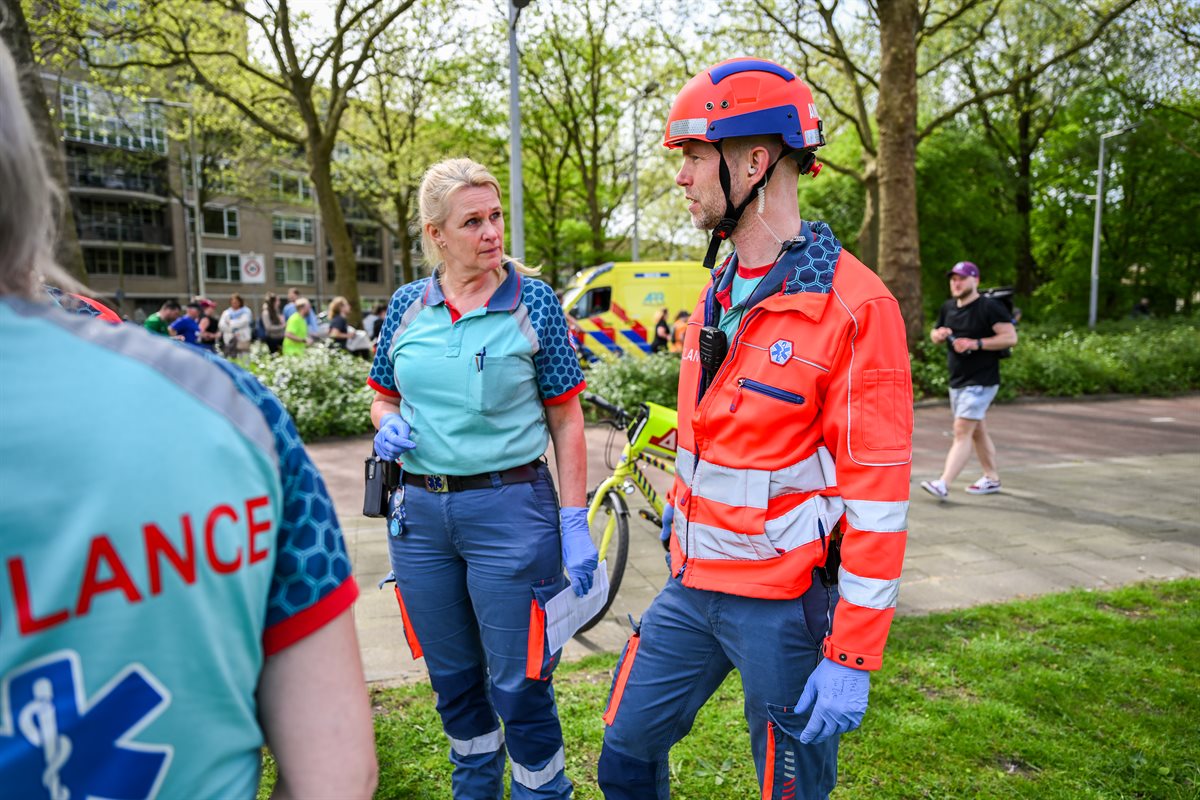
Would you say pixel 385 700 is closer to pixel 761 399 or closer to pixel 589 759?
pixel 589 759

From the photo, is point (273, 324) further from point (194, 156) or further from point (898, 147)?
point (194, 156)

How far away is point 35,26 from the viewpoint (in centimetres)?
1274

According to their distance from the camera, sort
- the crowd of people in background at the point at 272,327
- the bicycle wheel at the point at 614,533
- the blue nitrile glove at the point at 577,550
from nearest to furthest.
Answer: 1. the blue nitrile glove at the point at 577,550
2. the bicycle wheel at the point at 614,533
3. the crowd of people in background at the point at 272,327

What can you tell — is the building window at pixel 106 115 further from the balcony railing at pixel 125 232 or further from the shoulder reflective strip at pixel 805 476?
the shoulder reflective strip at pixel 805 476

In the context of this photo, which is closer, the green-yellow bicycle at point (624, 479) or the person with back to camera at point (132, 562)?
the person with back to camera at point (132, 562)

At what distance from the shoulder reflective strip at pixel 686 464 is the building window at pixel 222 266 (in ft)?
174

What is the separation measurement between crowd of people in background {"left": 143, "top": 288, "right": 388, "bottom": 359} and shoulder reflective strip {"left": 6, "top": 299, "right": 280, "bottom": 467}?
12.2 m

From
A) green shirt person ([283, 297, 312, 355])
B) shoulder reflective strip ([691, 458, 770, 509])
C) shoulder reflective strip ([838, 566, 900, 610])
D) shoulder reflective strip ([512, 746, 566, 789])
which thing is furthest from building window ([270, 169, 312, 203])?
shoulder reflective strip ([838, 566, 900, 610])

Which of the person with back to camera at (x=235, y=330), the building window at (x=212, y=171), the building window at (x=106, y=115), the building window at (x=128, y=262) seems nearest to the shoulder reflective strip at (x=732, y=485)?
the person with back to camera at (x=235, y=330)

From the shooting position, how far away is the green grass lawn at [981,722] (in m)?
3.01

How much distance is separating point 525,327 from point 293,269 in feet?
186

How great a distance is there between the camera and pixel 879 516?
1880 millimetres

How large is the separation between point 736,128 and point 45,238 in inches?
66.0

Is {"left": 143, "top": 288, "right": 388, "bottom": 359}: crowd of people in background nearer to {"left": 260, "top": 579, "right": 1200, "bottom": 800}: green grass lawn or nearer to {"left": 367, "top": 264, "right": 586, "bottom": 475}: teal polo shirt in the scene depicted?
{"left": 260, "top": 579, "right": 1200, "bottom": 800}: green grass lawn
